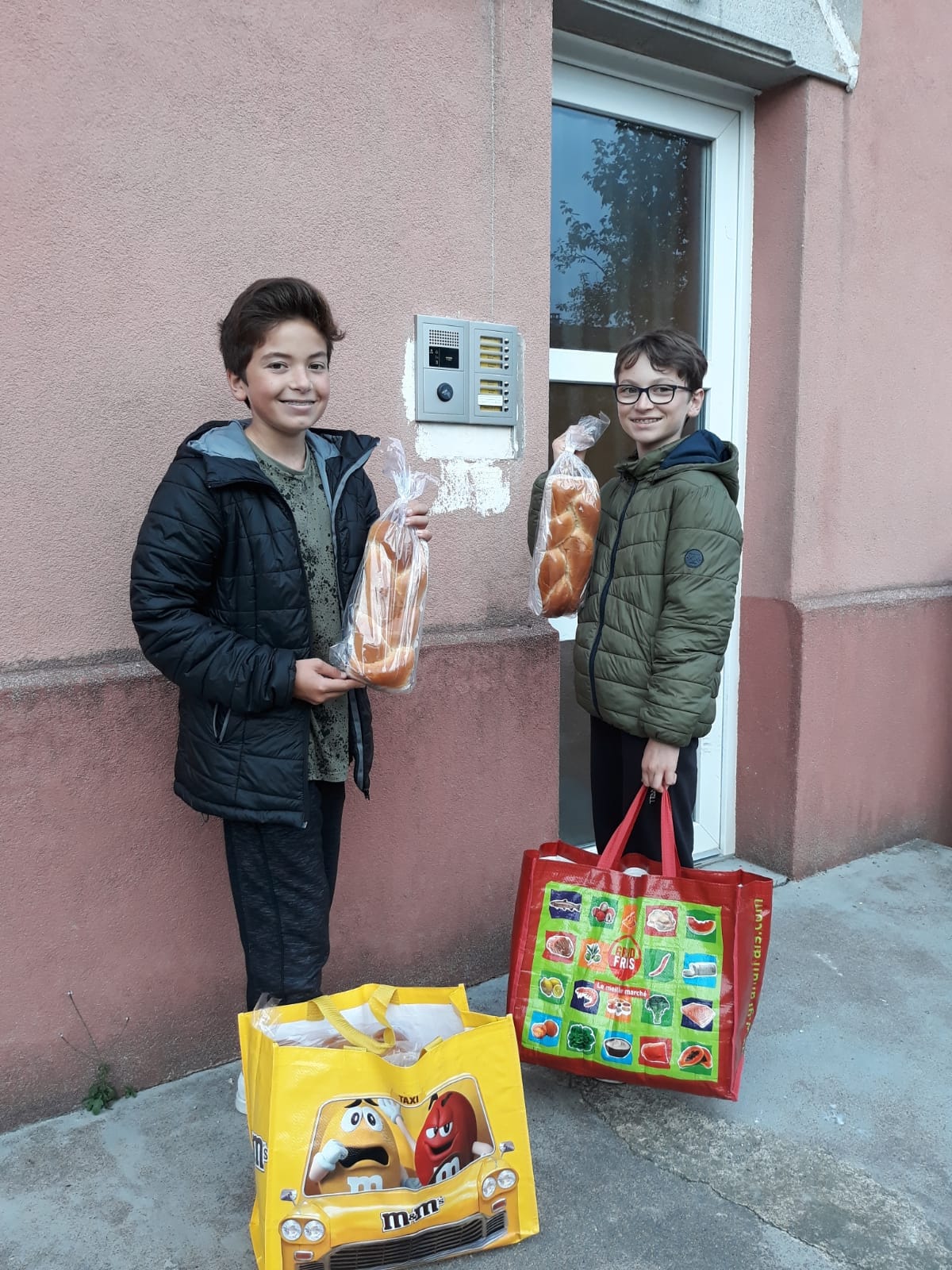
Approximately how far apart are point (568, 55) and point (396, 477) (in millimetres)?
1990

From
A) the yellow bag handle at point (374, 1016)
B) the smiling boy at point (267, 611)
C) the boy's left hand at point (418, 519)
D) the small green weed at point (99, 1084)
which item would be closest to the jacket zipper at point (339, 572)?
the smiling boy at point (267, 611)

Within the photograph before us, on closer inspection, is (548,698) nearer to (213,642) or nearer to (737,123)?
(213,642)

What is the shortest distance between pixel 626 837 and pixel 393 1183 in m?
0.95

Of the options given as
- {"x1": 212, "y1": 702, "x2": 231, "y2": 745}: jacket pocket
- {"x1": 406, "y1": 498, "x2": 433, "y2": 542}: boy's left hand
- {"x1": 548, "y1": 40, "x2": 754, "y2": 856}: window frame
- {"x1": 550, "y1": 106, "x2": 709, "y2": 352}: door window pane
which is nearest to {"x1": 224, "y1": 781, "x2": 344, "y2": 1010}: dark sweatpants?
{"x1": 212, "y1": 702, "x2": 231, "y2": 745}: jacket pocket

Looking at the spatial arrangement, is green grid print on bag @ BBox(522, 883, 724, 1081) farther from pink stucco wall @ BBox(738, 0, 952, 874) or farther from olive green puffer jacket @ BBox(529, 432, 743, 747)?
pink stucco wall @ BBox(738, 0, 952, 874)

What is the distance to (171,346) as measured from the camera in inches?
93.4

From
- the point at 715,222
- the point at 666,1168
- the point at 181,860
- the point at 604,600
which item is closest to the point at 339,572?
the point at 604,600

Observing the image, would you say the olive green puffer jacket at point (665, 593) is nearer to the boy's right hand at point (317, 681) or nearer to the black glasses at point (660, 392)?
the black glasses at point (660, 392)

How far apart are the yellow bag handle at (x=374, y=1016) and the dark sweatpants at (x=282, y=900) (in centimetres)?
21

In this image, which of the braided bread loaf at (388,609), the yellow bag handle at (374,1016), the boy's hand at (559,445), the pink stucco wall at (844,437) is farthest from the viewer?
the pink stucco wall at (844,437)

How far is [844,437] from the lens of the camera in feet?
12.8

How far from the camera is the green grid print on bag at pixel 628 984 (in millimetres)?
2254

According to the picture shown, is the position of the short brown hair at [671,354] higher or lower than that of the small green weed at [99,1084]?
higher

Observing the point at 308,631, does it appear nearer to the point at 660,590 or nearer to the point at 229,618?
the point at 229,618
